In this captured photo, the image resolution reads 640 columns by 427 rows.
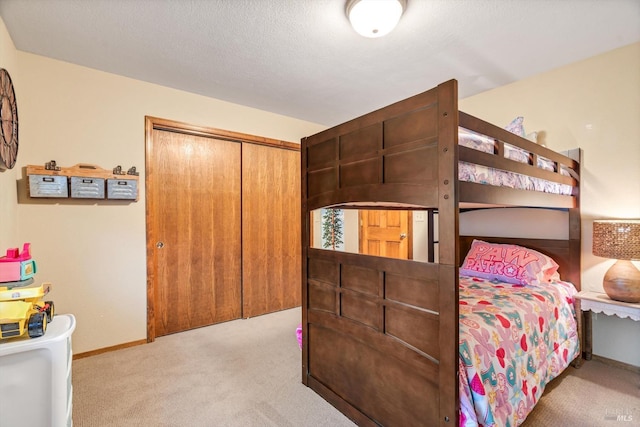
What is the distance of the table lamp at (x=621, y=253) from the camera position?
6.88 feet

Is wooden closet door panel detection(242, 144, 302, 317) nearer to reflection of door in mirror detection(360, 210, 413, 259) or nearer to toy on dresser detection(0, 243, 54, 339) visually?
reflection of door in mirror detection(360, 210, 413, 259)

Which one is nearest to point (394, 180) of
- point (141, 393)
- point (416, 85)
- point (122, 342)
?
point (416, 85)

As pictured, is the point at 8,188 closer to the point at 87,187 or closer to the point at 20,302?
the point at 87,187

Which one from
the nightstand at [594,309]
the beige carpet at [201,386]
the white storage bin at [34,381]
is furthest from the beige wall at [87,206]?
the nightstand at [594,309]

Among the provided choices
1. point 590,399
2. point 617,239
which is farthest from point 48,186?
point 617,239

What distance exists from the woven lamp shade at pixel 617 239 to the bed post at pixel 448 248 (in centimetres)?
179

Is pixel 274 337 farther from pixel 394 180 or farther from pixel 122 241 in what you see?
pixel 394 180

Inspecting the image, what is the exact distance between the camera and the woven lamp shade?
209 centimetres

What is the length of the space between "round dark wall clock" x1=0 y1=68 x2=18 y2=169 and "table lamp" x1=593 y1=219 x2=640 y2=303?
406cm

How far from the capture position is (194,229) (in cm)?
319

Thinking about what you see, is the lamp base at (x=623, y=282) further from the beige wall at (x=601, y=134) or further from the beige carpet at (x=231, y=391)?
the beige carpet at (x=231, y=391)

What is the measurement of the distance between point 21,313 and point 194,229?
2.07 metres

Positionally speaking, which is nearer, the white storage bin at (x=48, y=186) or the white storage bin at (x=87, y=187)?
the white storage bin at (x=48, y=186)

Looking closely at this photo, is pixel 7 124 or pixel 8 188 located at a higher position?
pixel 7 124
